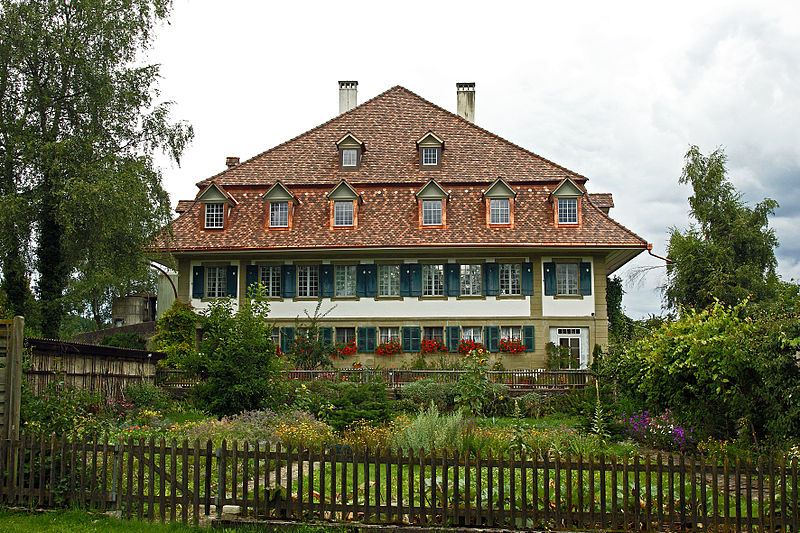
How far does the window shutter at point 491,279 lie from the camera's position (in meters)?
30.2

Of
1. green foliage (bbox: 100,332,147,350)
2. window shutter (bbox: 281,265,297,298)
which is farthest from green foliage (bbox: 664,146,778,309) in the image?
green foliage (bbox: 100,332,147,350)

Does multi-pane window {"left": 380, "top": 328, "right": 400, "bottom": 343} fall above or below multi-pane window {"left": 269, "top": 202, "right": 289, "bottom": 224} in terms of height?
below

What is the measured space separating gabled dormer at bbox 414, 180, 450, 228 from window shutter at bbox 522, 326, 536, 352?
515 cm

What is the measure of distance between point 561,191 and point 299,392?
15.2 meters

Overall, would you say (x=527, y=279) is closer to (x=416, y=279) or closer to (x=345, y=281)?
(x=416, y=279)

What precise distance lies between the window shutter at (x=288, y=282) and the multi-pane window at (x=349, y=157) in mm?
5130

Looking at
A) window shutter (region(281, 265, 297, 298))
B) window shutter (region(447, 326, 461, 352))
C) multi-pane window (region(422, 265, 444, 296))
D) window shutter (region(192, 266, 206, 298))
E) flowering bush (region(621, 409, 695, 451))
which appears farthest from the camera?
window shutter (region(192, 266, 206, 298))

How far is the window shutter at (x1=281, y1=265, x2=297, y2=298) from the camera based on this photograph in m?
30.8

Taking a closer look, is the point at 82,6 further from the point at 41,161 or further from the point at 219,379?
the point at 219,379

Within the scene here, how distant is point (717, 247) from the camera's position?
3700cm

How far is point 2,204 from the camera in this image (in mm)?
22672

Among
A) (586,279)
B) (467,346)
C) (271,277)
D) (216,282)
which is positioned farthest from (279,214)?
(586,279)

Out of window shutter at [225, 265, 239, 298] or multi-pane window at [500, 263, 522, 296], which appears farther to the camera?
window shutter at [225, 265, 239, 298]

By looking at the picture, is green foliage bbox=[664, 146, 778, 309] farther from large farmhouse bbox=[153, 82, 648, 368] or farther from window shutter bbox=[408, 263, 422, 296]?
window shutter bbox=[408, 263, 422, 296]
